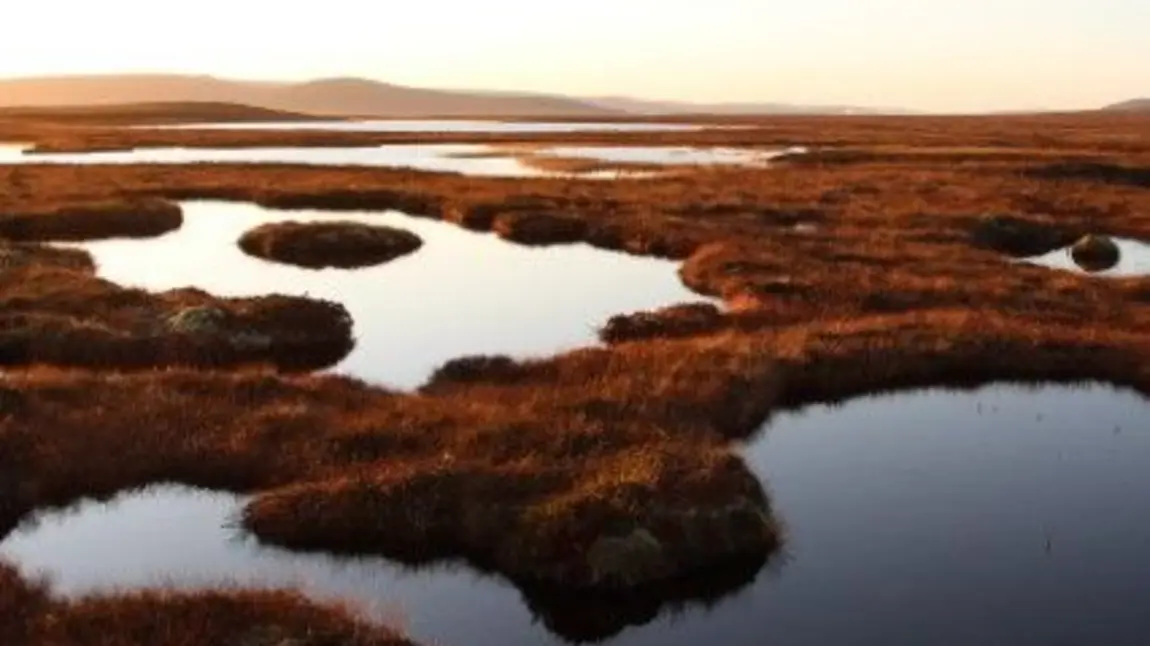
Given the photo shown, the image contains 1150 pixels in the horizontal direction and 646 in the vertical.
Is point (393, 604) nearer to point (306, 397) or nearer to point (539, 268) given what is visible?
point (306, 397)

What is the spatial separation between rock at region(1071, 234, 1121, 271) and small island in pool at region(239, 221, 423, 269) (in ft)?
98.5

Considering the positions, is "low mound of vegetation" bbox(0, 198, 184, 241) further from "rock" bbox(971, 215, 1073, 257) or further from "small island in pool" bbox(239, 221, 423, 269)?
"rock" bbox(971, 215, 1073, 257)

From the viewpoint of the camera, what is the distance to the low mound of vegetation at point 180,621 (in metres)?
16.9

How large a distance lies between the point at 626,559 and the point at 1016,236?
4602 centimetres

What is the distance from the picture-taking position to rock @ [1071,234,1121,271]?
55.0m

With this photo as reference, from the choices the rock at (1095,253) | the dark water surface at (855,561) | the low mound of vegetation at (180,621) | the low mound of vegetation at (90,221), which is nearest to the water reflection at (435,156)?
the low mound of vegetation at (90,221)

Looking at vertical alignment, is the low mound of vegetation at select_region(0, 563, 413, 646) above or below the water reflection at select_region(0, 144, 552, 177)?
above

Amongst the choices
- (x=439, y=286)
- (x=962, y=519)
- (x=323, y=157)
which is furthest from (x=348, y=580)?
(x=323, y=157)

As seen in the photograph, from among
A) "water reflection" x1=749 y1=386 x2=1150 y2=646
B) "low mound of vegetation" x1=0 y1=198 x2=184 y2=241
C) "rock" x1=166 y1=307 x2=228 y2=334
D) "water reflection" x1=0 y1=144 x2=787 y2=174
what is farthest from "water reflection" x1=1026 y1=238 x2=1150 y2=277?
"low mound of vegetation" x1=0 y1=198 x2=184 y2=241

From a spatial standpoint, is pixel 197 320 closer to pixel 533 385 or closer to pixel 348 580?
pixel 533 385

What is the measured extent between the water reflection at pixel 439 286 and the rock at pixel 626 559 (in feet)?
40.8

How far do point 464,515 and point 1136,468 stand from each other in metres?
14.5

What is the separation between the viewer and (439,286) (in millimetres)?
48062

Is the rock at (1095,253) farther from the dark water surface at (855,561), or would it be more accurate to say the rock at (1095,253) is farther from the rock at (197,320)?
the rock at (197,320)
